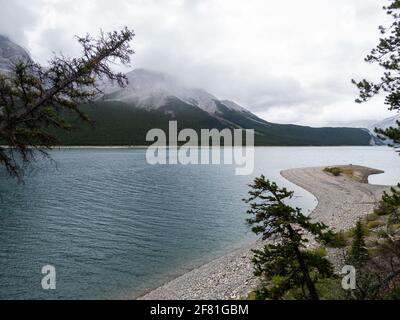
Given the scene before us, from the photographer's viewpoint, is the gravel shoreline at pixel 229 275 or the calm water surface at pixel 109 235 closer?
the gravel shoreline at pixel 229 275

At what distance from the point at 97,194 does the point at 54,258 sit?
32.4 meters

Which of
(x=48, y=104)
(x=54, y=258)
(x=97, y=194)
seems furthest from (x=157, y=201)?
(x=48, y=104)

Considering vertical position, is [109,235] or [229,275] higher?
[109,235]

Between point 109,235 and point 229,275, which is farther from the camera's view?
point 109,235

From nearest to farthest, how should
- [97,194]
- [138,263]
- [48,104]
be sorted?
[48,104] < [138,263] < [97,194]

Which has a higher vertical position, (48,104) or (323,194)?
(48,104)

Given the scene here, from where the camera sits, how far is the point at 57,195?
57.7 metres

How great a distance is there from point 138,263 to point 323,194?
47.0 metres

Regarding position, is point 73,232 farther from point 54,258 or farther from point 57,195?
point 57,195

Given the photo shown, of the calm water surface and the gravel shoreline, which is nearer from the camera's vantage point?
the gravel shoreline

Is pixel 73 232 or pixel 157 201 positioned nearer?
pixel 73 232

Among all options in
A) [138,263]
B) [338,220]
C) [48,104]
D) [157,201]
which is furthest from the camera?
[157,201]
